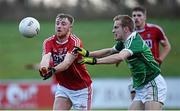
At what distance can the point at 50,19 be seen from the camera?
29.5 metres

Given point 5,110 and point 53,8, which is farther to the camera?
point 53,8

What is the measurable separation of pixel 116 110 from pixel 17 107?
10.0 feet

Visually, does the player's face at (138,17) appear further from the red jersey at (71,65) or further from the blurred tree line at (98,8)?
the blurred tree line at (98,8)

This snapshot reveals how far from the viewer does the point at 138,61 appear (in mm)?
8492

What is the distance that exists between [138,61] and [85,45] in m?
19.1

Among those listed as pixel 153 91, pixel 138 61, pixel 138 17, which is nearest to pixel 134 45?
pixel 138 61

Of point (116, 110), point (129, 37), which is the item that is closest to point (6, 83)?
point (116, 110)

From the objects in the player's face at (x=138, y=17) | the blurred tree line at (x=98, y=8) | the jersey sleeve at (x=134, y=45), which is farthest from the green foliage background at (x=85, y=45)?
the jersey sleeve at (x=134, y=45)

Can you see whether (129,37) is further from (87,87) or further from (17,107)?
(17,107)

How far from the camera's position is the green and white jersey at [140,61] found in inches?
327

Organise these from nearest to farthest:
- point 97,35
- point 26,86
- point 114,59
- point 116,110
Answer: point 114,59 < point 116,110 < point 26,86 < point 97,35

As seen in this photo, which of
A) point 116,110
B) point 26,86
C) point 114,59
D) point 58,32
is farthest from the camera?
point 26,86

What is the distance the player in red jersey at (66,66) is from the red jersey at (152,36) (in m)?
1.66

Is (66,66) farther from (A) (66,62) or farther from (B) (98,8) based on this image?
(B) (98,8)
